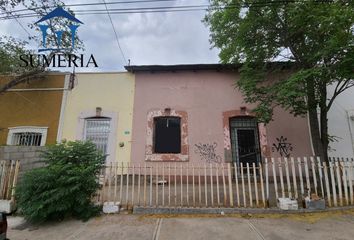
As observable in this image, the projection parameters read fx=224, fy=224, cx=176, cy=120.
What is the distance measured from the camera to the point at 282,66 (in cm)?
899

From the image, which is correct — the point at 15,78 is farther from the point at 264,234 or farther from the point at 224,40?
the point at 264,234

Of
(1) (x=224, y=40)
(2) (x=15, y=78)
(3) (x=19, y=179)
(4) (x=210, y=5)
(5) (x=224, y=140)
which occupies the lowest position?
(3) (x=19, y=179)

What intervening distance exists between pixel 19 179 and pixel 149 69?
20.8 feet

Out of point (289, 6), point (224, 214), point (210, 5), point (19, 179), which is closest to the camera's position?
point (224, 214)

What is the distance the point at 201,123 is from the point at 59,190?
6028 mm

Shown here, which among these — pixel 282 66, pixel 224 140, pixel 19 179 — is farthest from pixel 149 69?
pixel 19 179

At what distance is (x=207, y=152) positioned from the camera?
363 inches

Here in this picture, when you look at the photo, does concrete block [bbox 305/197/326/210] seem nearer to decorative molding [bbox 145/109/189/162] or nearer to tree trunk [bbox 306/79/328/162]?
tree trunk [bbox 306/79/328/162]

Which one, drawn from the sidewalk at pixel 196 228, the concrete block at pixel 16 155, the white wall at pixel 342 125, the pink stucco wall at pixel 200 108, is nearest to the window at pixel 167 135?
the pink stucco wall at pixel 200 108

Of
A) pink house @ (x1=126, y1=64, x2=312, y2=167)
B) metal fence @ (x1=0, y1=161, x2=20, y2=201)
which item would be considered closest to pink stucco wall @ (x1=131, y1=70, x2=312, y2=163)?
pink house @ (x1=126, y1=64, x2=312, y2=167)

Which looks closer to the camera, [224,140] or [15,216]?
[15,216]

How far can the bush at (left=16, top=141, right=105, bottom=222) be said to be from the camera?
15.9ft

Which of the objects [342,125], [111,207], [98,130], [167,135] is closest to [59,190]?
[111,207]

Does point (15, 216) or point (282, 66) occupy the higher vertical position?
point (282, 66)
